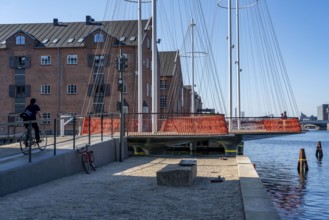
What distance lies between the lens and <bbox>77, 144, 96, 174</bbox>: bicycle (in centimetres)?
1566

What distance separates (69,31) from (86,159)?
165 ft

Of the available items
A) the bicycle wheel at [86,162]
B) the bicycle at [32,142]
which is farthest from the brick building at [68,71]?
the bicycle at [32,142]

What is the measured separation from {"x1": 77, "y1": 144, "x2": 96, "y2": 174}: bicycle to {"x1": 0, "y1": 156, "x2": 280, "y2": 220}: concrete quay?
125 cm

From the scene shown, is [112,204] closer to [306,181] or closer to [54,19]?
[306,181]

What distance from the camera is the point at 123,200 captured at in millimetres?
9977

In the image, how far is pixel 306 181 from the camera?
25.2 m

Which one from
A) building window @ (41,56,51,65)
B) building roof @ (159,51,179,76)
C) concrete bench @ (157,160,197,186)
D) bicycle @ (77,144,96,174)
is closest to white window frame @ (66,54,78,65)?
building window @ (41,56,51,65)

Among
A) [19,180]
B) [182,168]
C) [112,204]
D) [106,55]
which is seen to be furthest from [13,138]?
[106,55]

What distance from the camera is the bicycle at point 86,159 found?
15.7 metres

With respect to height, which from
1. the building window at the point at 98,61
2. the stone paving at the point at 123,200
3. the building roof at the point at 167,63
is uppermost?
the building roof at the point at 167,63

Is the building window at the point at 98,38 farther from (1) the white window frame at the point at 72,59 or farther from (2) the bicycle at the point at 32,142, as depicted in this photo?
(2) the bicycle at the point at 32,142

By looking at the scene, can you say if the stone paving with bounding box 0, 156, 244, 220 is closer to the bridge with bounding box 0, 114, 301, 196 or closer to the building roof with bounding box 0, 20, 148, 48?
the bridge with bounding box 0, 114, 301, 196

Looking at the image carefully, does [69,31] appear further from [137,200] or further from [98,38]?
[137,200]

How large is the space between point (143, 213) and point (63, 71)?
53109 mm
